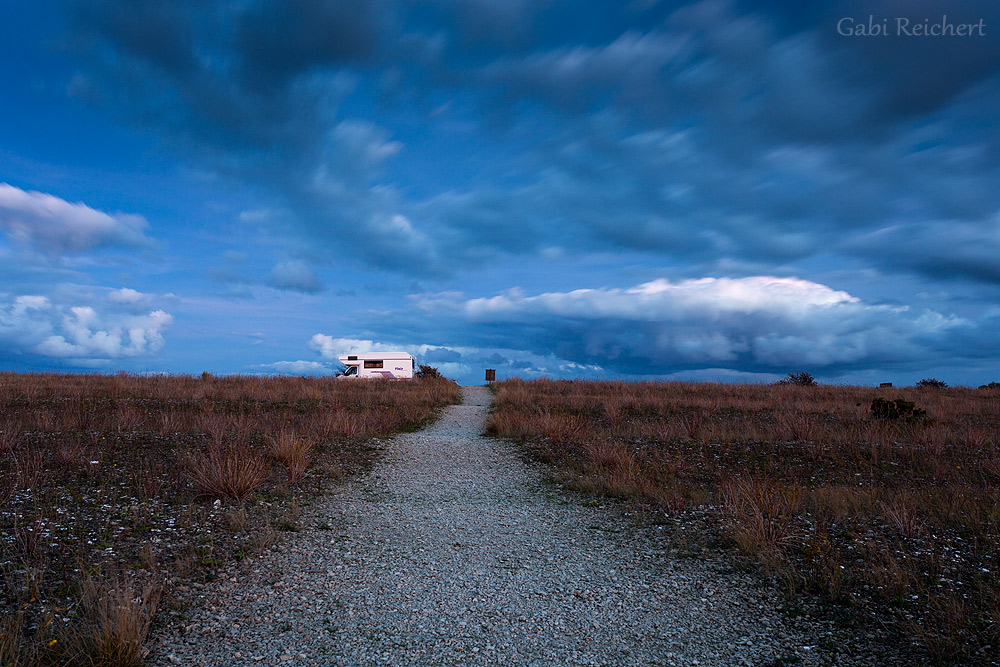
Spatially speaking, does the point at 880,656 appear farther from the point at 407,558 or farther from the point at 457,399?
the point at 457,399

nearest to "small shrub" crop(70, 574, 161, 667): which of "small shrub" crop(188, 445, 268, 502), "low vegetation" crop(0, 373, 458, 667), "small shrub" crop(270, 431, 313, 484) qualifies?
"low vegetation" crop(0, 373, 458, 667)

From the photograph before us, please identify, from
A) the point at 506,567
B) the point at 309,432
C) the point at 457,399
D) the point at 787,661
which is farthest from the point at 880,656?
the point at 457,399

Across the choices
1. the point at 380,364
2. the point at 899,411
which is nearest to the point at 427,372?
the point at 380,364

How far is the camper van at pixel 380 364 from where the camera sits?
37.5 metres

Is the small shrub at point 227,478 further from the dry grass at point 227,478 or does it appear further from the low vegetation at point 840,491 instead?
the low vegetation at point 840,491

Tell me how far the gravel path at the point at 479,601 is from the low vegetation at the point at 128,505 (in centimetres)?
44

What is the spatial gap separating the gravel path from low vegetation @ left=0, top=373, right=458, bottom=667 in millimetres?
437

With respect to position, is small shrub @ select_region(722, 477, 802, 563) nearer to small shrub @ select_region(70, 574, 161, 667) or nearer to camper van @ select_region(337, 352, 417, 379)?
small shrub @ select_region(70, 574, 161, 667)

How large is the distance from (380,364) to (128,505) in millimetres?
31144

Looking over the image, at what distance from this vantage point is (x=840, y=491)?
808 centimetres

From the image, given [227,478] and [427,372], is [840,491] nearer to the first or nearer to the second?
[227,478]

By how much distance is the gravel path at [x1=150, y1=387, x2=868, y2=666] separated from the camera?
416 cm

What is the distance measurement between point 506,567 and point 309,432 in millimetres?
7730

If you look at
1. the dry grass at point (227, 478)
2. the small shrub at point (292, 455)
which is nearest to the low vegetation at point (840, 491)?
the small shrub at point (292, 455)
